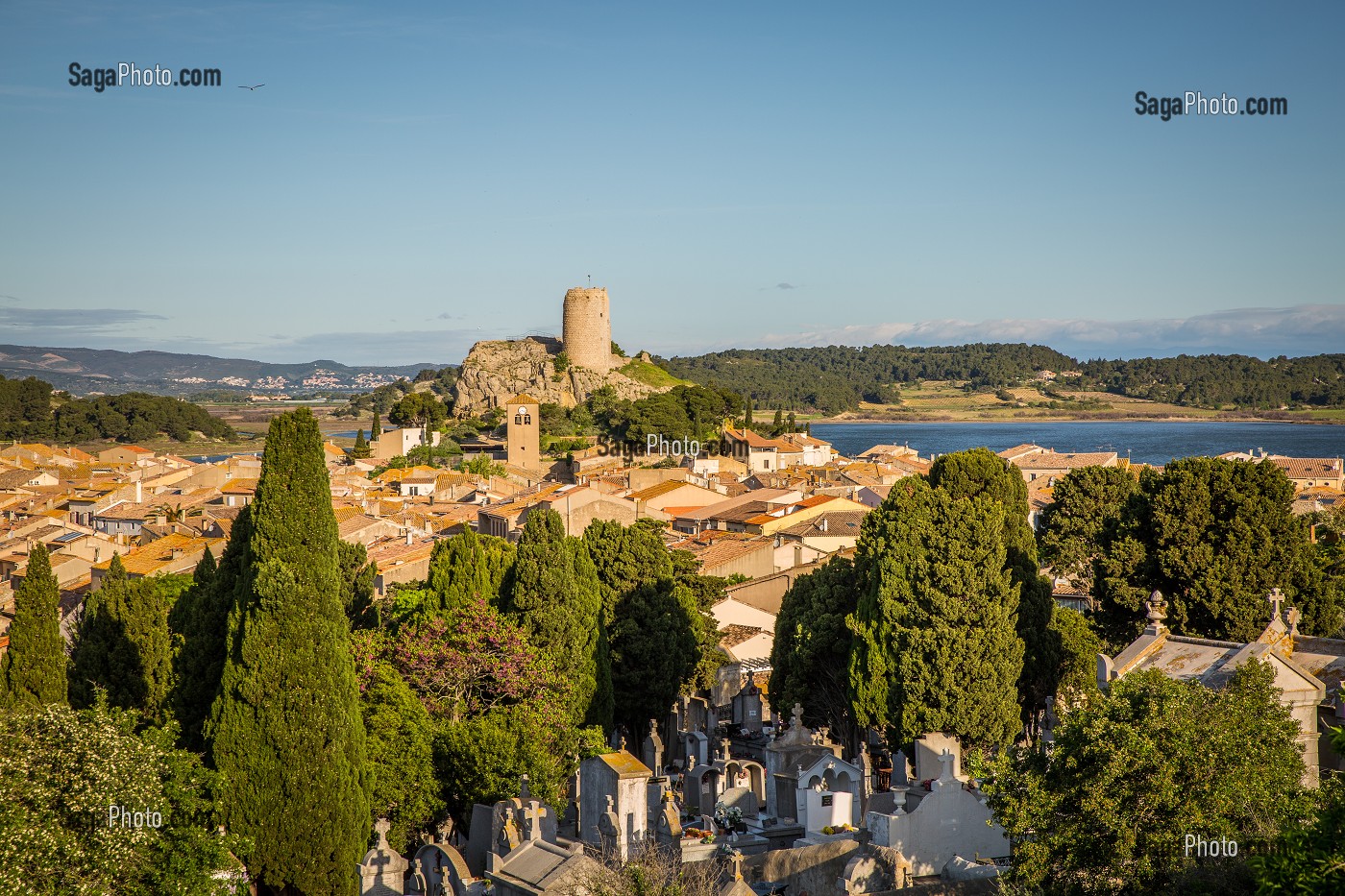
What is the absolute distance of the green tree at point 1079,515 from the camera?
44125 millimetres

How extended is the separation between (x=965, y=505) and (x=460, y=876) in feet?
47.8

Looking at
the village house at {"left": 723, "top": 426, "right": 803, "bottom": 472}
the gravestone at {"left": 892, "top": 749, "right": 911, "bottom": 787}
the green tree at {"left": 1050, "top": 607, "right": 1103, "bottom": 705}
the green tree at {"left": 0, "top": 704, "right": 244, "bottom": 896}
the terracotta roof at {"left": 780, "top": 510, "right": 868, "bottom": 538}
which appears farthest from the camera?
the village house at {"left": 723, "top": 426, "right": 803, "bottom": 472}

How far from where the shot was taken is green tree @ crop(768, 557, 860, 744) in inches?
1152

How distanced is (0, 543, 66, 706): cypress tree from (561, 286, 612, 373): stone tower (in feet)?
334

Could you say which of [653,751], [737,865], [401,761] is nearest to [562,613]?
[653,751]

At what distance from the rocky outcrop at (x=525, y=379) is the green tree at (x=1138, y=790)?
100405 mm

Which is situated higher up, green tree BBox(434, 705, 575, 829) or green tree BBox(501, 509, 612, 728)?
green tree BBox(501, 509, 612, 728)

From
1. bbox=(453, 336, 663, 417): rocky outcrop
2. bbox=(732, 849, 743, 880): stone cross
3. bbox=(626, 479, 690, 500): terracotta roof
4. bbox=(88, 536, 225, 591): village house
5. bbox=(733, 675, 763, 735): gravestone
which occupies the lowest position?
bbox=(733, 675, 763, 735): gravestone

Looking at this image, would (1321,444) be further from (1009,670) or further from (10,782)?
(10,782)

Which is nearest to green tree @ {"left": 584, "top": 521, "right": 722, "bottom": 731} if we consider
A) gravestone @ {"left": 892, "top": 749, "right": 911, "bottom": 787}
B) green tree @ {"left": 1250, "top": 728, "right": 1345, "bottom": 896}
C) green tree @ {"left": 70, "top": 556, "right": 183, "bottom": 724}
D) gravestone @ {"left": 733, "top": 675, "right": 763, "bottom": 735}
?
gravestone @ {"left": 733, "top": 675, "right": 763, "bottom": 735}

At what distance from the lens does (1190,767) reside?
46.4ft

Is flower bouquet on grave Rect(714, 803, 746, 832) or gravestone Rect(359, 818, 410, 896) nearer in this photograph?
gravestone Rect(359, 818, 410, 896)

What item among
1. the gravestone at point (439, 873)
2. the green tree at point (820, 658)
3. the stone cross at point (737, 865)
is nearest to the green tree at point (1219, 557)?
the green tree at point (820, 658)

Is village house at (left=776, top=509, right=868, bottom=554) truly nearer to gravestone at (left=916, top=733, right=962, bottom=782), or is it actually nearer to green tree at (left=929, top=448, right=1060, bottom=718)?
green tree at (left=929, top=448, right=1060, bottom=718)
